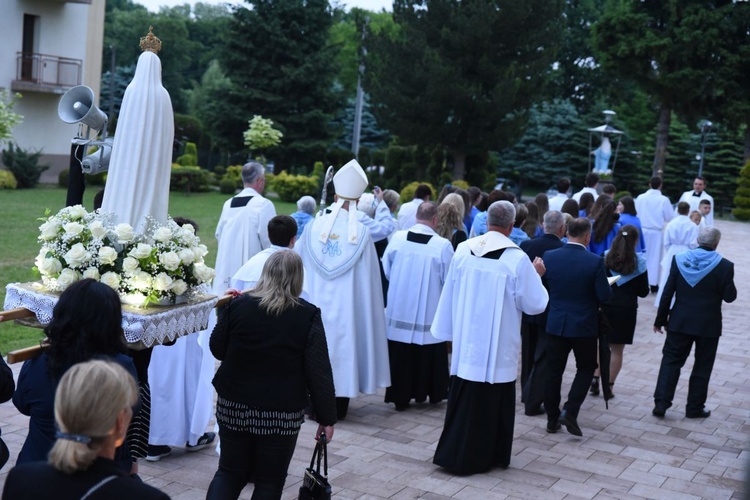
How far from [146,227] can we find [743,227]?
33792mm

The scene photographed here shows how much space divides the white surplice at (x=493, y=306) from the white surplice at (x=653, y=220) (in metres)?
10.5

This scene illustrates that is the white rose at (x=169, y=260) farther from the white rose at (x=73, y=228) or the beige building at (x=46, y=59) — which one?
the beige building at (x=46, y=59)

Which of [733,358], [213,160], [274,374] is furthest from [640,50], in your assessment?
[274,374]

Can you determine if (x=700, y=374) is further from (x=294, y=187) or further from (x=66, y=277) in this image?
(x=294, y=187)

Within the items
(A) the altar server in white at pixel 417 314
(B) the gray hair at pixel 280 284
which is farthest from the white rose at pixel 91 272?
(A) the altar server in white at pixel 417 314

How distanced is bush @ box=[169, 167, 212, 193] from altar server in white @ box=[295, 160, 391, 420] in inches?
984

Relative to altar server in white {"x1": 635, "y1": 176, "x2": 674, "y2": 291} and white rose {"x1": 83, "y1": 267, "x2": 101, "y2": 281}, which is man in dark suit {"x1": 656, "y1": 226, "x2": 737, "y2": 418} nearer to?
white rose {"x1": 83, "y1": 267, "x2": 101, "y2": 281}

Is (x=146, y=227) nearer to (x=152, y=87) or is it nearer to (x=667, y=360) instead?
(x=152, y=87)

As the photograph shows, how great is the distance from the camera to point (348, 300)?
8477mm

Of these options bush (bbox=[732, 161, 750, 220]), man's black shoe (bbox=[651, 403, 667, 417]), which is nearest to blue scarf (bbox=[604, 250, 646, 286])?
man's black shoe (bbox=[651, 403, 667, 417])

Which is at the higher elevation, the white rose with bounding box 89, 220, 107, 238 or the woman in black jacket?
the white rose with bounding box 89, 220, 107, 238

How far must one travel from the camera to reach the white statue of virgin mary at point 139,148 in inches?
220

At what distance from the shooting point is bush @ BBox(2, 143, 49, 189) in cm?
3045

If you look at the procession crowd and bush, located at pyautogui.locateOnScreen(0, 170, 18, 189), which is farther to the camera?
bush, located at pyautogui.locateOnScreen(0, 170, 18, 189)
